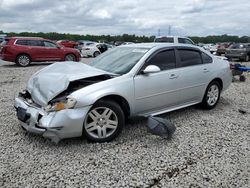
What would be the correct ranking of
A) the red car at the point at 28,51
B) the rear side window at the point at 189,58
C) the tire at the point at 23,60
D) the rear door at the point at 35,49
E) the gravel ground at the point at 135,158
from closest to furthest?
the gravel ground at the point at 135,158 < the rear side window at the point at 189,58 < the red car at the point at 28,51 < the tire at the point at 23,60 < the rear door at the point at 35,49

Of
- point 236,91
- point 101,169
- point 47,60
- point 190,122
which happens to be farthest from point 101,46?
point 101,169

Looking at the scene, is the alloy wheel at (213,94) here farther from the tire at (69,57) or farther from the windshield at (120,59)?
the tire at (69,57)

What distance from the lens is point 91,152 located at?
12.9 ft

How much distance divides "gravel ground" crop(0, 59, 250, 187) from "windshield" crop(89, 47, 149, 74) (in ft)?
3.51

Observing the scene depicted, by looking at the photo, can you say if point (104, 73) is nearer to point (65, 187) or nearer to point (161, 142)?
point (161, 142)

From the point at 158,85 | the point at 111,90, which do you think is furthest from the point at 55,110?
the point at 158,85

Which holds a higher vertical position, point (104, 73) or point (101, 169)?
point (104, 73)

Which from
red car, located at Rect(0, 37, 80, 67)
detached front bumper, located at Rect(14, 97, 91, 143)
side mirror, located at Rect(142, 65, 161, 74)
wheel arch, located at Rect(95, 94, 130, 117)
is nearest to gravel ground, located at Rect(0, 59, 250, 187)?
detached front bumper, located at Rect(14, 97, 91, 143)

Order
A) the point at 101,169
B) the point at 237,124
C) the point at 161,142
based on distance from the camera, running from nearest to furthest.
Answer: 1. the point at 101,169
2. the point at 161,142
3. the point at 237,124

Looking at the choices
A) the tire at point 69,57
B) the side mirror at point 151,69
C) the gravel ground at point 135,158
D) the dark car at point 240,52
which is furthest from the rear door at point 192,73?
the dark car at point 240,52

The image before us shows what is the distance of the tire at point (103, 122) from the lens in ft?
13.5

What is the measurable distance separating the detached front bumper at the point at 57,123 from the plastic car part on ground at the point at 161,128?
1.08 m

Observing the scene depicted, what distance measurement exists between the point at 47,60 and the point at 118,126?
1269cm

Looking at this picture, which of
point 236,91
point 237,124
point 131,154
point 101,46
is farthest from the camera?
point 101,46
